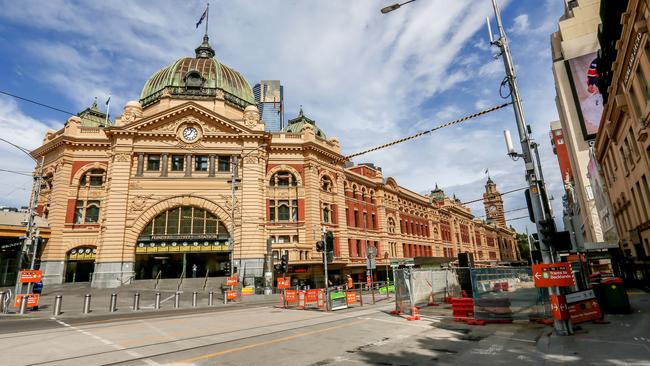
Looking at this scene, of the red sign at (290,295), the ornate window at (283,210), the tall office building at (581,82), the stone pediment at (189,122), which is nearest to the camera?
the red sign at (290,295)

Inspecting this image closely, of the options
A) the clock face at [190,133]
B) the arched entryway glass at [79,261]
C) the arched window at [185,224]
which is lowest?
the arched entryway glass at [79,261]

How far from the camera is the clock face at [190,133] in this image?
38.3 meters

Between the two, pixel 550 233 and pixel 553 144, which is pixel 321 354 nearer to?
pixel 550 233

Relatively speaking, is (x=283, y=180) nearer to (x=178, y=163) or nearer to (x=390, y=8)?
(x=178, y=163)

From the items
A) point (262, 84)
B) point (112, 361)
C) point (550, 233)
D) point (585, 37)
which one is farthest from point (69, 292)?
point (262, 84)

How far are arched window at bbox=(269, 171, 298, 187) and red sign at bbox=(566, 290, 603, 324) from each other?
105ft

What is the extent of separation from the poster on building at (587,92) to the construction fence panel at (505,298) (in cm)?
4224

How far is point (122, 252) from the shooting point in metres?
33.6

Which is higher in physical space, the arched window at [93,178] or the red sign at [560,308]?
the arched window at [93,178]

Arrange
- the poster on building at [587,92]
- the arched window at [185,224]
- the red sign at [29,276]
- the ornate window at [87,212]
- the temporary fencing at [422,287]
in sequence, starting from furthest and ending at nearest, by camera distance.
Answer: the poster on building at [587,92]
the ornate window at [87,212]
the arched window at [185,224]
the red sign at [29,276]
the temporary fencing at [422,287]

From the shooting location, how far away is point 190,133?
3853 centimetres

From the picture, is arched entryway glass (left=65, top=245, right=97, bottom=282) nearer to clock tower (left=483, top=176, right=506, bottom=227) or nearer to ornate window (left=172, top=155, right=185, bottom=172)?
ornate window (left=172, top=155, right=185, bottom=172)

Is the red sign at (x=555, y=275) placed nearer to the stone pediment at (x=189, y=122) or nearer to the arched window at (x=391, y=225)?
the stone pediment at (x=189, y=122)

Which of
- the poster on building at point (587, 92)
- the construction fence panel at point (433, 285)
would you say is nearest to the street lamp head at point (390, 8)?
the construction fence panel at point (433, 285)
